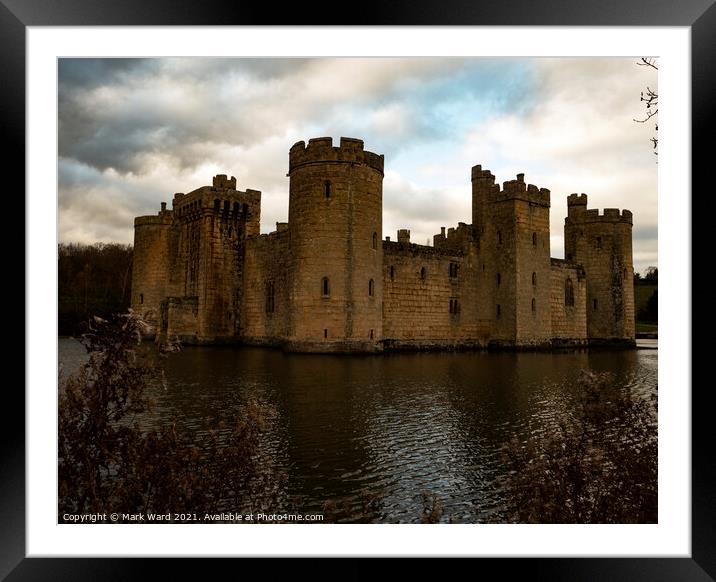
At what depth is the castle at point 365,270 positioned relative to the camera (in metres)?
22.8

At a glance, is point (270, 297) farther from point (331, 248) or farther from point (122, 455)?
point (122, 455)

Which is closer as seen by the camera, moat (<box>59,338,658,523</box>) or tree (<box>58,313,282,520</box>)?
tree (<box>58,313,282,520</box>)

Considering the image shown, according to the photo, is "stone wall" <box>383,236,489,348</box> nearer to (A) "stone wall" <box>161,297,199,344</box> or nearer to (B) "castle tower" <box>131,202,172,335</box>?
(A) "stone wall" <box>161,297,199,344</box>

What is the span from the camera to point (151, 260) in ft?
109

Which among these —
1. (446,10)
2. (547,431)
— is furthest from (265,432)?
(446,10)

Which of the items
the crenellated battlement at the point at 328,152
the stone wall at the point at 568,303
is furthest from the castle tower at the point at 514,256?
the crenellated battlement at the point at 328,152

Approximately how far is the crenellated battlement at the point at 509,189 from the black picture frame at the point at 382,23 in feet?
85.6

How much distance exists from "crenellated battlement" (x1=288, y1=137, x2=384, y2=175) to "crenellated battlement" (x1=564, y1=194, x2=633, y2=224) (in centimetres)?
1818

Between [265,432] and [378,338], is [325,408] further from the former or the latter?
[378,338]

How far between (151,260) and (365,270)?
16360mm

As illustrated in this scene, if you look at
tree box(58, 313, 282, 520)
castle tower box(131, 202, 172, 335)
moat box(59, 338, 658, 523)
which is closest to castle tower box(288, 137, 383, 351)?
moat box(59, 338, 658, 523)

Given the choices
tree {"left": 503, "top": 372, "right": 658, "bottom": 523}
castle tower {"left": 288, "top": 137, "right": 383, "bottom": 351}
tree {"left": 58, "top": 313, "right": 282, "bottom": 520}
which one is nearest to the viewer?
tree {"left": 58, "top": 313, "right": 282, "bottom": 520}

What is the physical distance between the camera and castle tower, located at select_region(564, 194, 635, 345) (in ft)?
112

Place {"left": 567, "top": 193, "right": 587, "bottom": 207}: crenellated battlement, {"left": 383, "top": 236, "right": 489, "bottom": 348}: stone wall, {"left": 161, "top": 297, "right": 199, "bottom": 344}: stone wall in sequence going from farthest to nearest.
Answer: {"left": 567, "top": 193, "right": 587, "bottom": 207}: crenellated battlement < {"left": 161, "top": 297, "right": 199, "bottom": 344}: stone wall < {"left": 383, "top": 236, "right": 489, "bottom": 348}: stone wall
